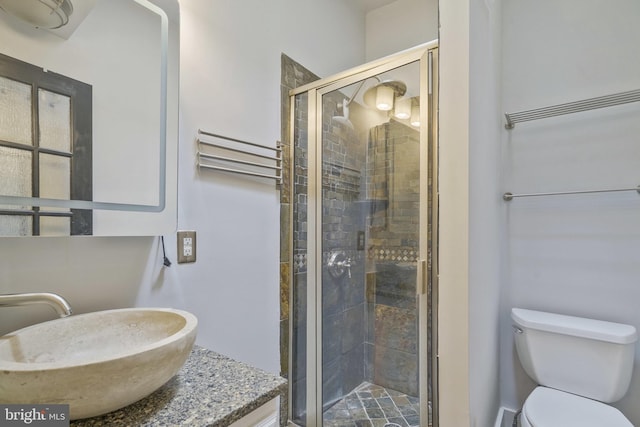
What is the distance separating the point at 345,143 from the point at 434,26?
115 centimetres

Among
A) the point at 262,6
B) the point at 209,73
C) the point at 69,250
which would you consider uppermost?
the point at 262,6

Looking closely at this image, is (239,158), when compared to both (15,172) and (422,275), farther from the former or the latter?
(422,275)

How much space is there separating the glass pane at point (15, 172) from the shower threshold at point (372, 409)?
5.97 feet

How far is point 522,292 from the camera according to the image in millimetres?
1931

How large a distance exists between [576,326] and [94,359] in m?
2.02

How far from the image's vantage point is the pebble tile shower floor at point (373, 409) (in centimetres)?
175

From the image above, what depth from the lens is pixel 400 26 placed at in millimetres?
2361

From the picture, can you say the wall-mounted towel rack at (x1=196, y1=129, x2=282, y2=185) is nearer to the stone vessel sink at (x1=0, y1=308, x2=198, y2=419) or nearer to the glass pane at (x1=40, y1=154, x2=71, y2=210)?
the glass pane at (x1=40, y1=154, x2=71, y2=210)

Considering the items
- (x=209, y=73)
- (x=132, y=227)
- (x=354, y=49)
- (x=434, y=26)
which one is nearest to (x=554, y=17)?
(x=434, y=26)

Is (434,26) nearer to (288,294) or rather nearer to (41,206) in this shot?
(288,294)

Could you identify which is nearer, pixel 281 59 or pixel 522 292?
pixel 281 59

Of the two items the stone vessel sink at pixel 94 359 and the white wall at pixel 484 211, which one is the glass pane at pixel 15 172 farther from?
the white wall at pixel 484 211

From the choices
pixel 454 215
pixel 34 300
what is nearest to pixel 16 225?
pixel 34 300

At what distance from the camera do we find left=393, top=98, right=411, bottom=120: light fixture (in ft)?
5.42
